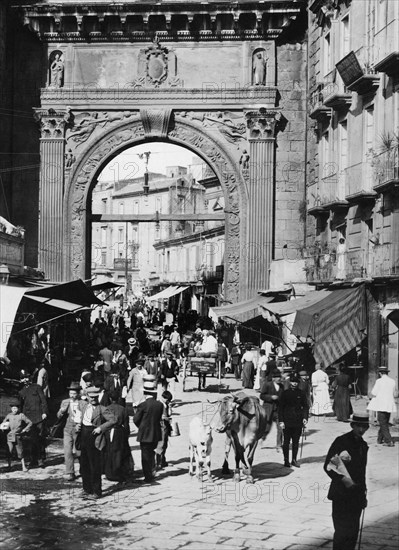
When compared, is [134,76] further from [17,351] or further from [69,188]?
[17,351]

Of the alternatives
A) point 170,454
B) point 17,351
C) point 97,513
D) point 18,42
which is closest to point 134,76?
point 18,42

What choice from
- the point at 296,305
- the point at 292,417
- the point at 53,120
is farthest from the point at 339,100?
the point at 292,417

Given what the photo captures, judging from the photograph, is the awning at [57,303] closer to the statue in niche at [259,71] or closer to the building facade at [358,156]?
the building facade at [358,156]

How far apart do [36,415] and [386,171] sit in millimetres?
9740

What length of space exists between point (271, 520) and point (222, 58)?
22878 millimetres

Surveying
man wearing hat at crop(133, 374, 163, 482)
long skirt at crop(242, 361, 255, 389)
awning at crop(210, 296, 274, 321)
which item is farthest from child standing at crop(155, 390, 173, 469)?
awning at crop(210, 296, 274, 321)

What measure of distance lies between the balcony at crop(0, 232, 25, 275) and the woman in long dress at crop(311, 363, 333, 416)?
6403 millimetres

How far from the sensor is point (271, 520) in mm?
10375

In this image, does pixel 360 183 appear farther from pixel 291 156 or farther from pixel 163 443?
pixel 163 443

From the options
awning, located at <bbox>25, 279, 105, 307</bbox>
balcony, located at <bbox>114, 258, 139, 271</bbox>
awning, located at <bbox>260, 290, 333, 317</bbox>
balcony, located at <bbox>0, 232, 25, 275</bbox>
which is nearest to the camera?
awning, located at <bbox>25, 279, 105, 307</bbox>

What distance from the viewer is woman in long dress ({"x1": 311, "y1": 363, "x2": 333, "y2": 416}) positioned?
19663mm

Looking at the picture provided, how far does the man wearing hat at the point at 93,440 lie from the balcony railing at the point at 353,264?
28.9 feet

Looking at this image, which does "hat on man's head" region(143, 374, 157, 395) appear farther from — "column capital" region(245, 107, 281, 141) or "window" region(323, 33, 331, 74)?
"column capital" region(245, 107, 281, 141)

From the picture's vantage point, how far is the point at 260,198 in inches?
1220
